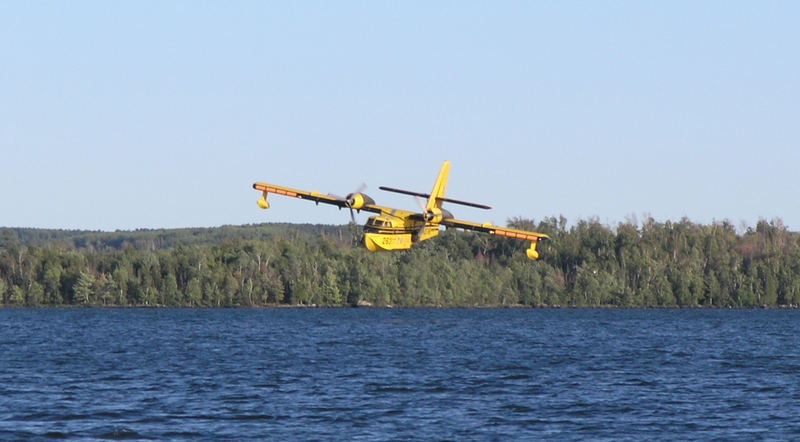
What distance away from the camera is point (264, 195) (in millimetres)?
84000

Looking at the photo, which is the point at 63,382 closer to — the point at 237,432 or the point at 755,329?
the point at 237,432

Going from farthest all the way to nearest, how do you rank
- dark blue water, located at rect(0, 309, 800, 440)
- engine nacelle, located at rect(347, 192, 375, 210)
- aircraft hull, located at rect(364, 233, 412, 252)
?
engine nacelle, located at rect(347, 192, 375, 210)
aircraft hull, located at rect(364, 233, 412, 252)
dark blue water, located at rect(0, 309, 800, 440)

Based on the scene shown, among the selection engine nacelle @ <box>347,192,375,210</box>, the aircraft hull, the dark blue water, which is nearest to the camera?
the dark blue water

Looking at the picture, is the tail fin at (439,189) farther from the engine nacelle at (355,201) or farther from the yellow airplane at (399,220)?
the engine nacelle at (355,201)

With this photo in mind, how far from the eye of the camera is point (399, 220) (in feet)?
275

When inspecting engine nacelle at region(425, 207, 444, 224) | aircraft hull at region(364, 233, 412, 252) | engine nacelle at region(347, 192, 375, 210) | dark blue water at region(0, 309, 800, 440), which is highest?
engine nacelle at region(347, 192, 375, 210)

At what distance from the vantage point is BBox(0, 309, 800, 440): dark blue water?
158ft

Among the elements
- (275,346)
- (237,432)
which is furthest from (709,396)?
(275,346)

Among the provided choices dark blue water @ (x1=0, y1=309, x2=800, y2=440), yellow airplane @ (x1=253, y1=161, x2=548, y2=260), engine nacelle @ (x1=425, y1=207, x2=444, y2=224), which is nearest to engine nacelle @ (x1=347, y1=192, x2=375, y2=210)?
yellow airplane @ (x1=253, y1=161, x2=548, y2=260)

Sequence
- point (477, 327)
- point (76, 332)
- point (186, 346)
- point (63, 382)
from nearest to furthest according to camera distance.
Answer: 1. point (63, 382)
2. point (186, 346)
3. point (76, 332)
4. point (477, 327)

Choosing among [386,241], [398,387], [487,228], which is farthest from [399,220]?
[398,387]

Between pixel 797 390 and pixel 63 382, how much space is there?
42549 mm

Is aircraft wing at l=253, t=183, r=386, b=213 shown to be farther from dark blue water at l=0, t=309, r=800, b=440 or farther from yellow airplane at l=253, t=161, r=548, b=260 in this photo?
dark blue water at l=0, t=309, r=800, b=440

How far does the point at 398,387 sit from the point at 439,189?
98.9ft
